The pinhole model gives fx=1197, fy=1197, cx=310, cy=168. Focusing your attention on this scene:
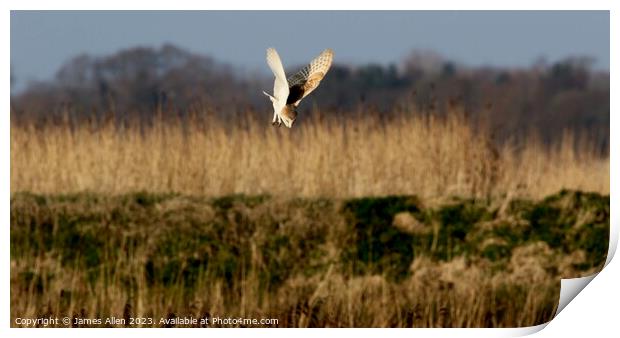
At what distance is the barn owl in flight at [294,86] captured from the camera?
5273 millimetres

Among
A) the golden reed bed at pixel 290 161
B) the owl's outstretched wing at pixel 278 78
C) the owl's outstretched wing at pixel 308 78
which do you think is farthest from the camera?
the golden reed bed at pixel 290 161

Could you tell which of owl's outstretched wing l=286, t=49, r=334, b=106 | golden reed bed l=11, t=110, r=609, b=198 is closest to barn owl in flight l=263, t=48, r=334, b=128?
owl's outstretched wing l=286, t=49, r=334, b=106

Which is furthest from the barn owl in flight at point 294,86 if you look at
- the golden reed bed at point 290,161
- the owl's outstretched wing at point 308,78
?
the golden reed bed at point 290,161

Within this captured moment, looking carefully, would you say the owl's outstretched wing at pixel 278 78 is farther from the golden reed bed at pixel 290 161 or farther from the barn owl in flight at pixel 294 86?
the golden reed bed at pixel 290 161

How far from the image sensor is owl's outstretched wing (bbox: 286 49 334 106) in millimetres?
5344

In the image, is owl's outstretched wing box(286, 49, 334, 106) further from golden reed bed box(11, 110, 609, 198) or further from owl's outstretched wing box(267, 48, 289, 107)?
golden reed bed box(11, 110, 609, 198)

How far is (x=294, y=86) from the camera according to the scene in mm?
5336

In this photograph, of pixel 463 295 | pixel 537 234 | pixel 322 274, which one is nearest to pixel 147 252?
pixel 322 274

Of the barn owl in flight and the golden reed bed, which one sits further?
the golden reed bed

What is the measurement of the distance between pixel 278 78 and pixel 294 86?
0.35 ft

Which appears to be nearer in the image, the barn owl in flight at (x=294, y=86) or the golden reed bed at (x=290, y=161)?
the barn owl in flight at (x=294, y=86)

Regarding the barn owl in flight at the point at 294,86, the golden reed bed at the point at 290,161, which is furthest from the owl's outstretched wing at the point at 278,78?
the golden reed bed at the point at 290,161

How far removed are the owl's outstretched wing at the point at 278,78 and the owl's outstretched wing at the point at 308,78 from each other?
44 millimetres

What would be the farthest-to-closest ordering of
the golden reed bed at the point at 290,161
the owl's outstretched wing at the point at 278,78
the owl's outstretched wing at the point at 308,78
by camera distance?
1. the golden reed bed at the point at 290,161
2. the owl's outstretched wing at the point at 308,78
3. the owl's outstretched wing at the point at 278,78
